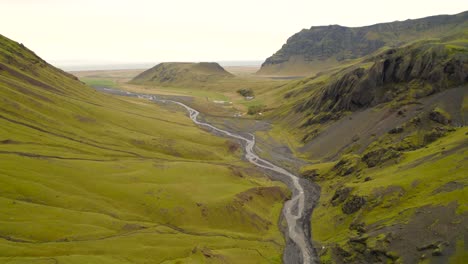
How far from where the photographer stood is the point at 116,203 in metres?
127

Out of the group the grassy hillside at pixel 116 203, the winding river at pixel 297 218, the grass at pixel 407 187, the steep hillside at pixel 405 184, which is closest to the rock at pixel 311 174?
the steep hillside at pixel 405 184

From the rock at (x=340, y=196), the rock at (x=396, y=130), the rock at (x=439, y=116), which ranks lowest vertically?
the rock at (x=340, y=196)

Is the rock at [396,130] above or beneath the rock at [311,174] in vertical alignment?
above

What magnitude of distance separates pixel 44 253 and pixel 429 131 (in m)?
151

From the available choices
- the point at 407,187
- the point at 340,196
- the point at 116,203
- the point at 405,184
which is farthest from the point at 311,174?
the point at 116,203

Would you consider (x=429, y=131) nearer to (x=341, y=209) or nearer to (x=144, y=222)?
(x=341, y=209)

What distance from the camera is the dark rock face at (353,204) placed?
123750 millimetres

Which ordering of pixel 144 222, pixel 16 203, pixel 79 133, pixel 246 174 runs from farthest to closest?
1. pixel 79 133
2. pixel 246 174
3. pixel 144 222
4. pixel 16 203

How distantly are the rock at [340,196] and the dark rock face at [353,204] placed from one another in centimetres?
589

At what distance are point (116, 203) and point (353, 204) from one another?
3193 inches

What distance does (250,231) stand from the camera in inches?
5015

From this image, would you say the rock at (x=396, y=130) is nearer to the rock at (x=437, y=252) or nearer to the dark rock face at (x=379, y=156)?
the dark rock face at (x=379, y=156)

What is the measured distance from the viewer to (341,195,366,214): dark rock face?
124 meters

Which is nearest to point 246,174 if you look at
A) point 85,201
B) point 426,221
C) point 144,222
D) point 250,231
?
point 250,231
